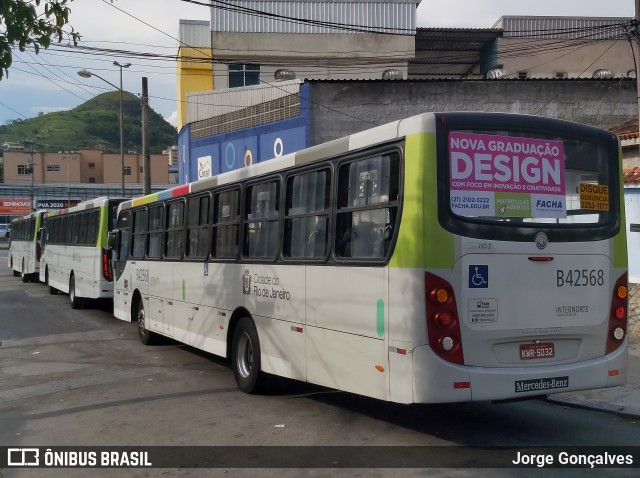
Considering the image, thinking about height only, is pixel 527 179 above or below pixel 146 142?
below

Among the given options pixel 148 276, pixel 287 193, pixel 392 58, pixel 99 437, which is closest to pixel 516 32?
pixel 392 58

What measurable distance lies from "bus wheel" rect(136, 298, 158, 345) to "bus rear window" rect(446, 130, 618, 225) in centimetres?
851

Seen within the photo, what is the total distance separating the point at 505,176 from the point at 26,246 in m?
27.8

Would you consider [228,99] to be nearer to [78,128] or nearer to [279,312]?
[279,312]

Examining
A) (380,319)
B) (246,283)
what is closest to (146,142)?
(246,283)

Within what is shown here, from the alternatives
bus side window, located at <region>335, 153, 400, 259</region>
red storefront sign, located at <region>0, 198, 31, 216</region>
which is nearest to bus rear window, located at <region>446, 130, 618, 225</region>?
bus side window, located at <region>335, 153, 400, 259</region>

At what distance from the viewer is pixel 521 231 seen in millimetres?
6305

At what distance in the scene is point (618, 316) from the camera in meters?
6.86

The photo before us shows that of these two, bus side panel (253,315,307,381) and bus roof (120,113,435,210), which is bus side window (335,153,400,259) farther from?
bus side panel (253,315,307,381)

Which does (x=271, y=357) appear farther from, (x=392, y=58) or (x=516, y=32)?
(x=516, y=32)

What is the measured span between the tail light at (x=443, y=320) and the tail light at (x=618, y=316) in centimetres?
176

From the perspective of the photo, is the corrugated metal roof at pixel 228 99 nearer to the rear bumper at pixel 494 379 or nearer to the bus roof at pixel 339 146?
the bus roof at pixel 339 146

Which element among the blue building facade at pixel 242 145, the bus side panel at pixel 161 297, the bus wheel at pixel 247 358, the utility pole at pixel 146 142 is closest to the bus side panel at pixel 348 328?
the bus wheel at pixel 247 358

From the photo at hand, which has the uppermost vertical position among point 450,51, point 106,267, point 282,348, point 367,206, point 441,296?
point 450,51
